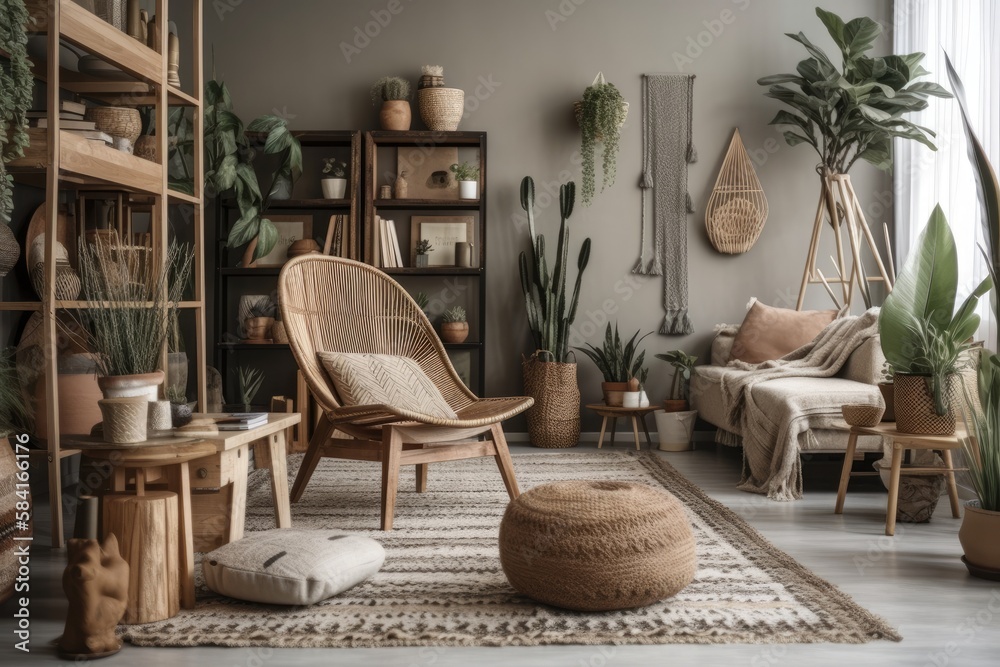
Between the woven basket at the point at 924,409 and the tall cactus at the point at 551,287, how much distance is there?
2386mm

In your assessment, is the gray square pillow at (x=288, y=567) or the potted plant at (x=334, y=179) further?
the potted plant at (x=334, y=179)

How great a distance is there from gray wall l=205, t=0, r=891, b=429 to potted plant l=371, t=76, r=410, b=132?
0.75 ft

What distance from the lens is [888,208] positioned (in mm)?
5375

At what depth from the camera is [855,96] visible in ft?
15.0

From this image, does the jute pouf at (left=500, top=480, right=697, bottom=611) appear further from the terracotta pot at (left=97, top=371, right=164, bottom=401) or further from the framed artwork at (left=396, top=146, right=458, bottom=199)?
the framed artwork at (left=396, top=146, right=458, bottom=199)

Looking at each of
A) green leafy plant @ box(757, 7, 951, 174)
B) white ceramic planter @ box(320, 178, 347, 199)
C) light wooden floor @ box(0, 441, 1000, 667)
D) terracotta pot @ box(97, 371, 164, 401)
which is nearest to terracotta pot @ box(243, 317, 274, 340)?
white ceramic planter @ box(320, 178, 347, 199)

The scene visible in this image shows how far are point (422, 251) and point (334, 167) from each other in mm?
757

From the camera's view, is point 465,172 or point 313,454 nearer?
point 313,454

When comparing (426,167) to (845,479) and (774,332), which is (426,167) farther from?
(845,479)

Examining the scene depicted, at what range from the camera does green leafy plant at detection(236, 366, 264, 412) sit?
4.65m

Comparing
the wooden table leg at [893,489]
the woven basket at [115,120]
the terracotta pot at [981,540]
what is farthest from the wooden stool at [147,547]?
the wooden table leg at [893,489]

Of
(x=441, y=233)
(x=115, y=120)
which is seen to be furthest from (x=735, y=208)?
(x=115, y=120)

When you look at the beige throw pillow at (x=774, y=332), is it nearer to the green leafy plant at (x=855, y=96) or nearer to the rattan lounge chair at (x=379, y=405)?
the green leafy plant at (x=855, y=96)

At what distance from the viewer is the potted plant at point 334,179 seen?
17.0 ft
